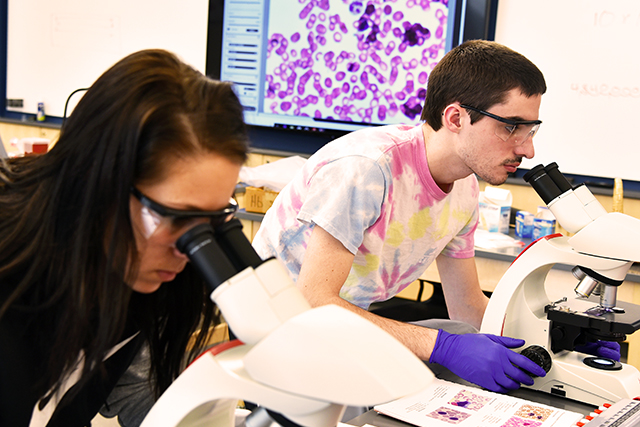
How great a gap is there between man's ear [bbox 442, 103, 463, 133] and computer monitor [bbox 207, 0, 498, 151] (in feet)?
5.09

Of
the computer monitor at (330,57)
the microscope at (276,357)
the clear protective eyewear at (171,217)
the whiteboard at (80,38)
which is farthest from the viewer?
the whiteboard at (80,38)

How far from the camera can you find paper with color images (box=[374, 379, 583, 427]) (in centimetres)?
113

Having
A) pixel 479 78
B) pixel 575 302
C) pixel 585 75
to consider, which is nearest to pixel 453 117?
pixel 479 78

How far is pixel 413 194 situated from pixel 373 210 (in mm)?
175

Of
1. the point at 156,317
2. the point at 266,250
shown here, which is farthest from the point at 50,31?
the point at 156,317

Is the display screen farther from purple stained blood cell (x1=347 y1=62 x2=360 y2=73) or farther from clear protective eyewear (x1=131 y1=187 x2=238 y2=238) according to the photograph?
clear protective eyewear (x1=131 y1=187 x2=238 y2=238)

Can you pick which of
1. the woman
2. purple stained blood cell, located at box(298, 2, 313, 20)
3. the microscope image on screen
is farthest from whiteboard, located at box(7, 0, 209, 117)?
the woman

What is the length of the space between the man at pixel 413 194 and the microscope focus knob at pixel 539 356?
0.11 feet

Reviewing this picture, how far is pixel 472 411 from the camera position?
118 cm

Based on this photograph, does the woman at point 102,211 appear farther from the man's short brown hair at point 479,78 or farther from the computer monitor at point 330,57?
the computer monitor at point 330,57

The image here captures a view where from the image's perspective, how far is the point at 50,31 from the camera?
4.27m

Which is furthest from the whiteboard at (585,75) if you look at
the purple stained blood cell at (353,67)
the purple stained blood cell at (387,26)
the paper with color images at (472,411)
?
the paper with color images at (472,411)

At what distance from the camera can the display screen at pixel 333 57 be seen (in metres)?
3.12

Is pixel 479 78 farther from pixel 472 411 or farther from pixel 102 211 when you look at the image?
pixel 102 211
